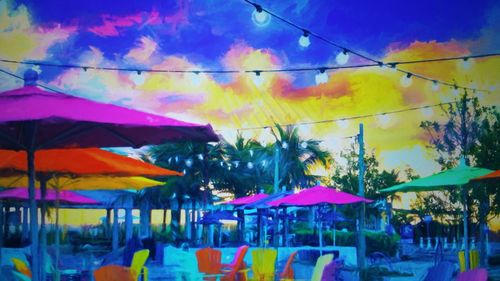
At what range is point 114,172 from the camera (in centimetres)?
549

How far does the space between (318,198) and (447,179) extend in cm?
169

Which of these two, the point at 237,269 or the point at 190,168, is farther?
the point at 190,168

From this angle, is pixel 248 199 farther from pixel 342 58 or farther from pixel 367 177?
pixel 342 58

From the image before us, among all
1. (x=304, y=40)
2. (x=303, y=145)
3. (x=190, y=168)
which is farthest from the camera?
(x=190, y=168)

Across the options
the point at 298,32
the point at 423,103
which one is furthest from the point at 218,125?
the point at 423,103

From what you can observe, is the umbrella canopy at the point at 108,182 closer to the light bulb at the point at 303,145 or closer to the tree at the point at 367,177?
the light bulb at the point at 303,145

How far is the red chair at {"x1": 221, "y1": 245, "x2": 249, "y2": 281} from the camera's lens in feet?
24.8

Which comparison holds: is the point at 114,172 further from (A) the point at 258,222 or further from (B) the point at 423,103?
(A) the point at 258,222

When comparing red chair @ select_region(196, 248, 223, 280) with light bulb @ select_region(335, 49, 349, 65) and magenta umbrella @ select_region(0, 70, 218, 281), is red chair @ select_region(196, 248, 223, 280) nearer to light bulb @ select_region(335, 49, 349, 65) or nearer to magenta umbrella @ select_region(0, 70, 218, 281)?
light bulb @ select_region(335, 49, 349, 65)

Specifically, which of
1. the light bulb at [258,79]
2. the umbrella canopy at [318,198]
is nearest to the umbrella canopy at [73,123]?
the light bulb at [258,79]

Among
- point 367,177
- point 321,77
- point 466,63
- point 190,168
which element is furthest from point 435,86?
point 190,168

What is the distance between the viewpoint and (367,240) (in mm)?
9219

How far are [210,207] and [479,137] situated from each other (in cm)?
348

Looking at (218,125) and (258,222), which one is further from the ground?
(218,125)
